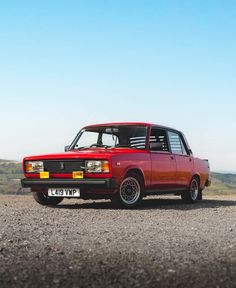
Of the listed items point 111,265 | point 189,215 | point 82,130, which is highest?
point 82,130

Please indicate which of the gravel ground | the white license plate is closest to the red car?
the white license plate

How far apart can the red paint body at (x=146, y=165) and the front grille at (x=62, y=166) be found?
2.5 inches

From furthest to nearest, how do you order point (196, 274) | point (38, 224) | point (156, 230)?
1. point (38, 224)
2. point (156, 230)
3. point (196, 274)

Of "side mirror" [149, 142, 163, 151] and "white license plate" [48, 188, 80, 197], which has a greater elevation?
"side mirror" [149, 142, 163, 151]

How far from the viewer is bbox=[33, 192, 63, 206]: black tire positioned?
33.2 feet

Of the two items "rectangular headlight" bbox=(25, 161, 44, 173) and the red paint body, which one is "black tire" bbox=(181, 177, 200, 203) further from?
"rectangular headlight" bbox=(25, 161, 44, 173)

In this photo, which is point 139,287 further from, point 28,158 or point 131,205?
point 28,158

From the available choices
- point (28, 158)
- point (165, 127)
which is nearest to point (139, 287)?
point (28, 158)

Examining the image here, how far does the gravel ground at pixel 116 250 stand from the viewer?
12.2ft

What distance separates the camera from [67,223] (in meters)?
7.05

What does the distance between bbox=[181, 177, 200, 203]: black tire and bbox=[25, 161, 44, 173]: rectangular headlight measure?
364cm

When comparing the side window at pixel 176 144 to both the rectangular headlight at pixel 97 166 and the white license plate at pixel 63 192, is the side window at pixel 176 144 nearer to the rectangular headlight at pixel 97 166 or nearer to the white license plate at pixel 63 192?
the rectangular headlight at pixel 97 166

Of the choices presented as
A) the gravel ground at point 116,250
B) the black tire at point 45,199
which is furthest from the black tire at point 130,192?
the black tire at point 45,199

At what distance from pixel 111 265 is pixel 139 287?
0.71 metres
